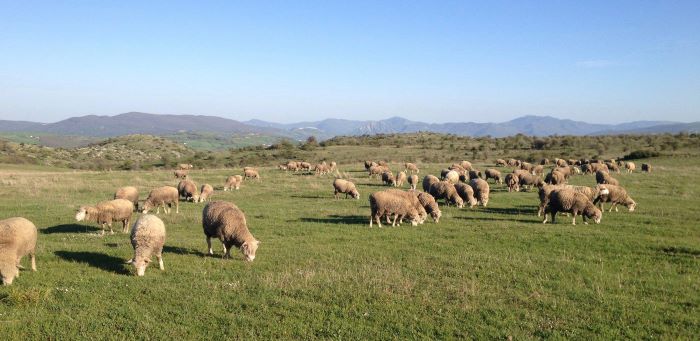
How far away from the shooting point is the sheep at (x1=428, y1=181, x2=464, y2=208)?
27248mm

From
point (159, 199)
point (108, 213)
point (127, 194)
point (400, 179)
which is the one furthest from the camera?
point (400, 179)

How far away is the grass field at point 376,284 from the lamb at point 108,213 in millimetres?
997

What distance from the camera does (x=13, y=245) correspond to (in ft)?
39.6

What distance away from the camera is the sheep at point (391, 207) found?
21203 millimetres

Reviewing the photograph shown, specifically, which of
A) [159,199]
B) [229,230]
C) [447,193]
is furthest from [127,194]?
[447,193]

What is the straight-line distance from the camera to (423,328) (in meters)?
9.39

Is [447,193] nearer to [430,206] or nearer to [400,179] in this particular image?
[430,206]

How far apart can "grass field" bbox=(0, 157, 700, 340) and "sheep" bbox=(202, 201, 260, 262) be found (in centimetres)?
49

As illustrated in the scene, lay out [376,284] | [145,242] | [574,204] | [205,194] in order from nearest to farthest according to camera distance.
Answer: [376,284]
[145,242]
[574,204]
[205,194]

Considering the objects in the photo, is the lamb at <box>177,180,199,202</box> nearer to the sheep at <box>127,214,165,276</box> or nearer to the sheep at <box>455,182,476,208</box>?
the sheep at <box>127,214,165,276</box>

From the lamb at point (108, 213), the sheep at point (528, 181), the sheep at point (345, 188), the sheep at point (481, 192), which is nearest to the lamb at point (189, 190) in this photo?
the sheep at point (345, 188)

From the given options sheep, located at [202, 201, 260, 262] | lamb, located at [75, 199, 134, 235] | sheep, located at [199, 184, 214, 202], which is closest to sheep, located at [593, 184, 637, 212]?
A: sheep, located at [202, 201, 260, 262]

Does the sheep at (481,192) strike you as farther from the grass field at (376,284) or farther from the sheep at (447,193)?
the grass field at (376,284)

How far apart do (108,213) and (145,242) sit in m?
7.61
